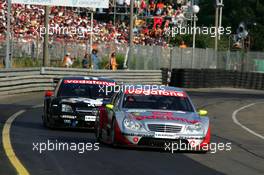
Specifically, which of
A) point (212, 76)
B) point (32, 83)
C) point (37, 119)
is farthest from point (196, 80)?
point (37, 119)

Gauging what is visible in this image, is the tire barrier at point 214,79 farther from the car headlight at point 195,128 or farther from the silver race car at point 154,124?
the car headlight at point 195,128

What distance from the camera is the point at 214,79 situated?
5019cm

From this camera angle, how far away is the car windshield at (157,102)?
15401 mm

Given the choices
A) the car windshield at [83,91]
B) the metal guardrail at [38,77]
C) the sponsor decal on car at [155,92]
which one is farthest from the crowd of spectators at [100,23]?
the sponsor decal on car at [155,92]

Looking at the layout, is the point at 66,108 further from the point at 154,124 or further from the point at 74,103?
the point at 154,124

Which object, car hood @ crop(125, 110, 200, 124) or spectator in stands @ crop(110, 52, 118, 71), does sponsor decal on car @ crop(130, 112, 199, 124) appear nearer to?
car hood @ crop(125, 110, 200, 124)

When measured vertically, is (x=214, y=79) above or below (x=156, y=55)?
below

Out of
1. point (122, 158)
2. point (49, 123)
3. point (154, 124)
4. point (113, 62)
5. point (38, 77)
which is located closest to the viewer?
point (122, 158)

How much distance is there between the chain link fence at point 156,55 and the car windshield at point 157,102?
26462 mm

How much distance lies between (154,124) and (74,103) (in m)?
4.62

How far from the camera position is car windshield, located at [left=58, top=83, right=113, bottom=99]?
19.3 m

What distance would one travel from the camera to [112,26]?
55.0 meters

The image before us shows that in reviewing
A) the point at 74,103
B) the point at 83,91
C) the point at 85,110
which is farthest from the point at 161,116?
the point at 83,91

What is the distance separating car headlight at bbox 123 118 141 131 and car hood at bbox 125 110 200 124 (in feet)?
0.29
